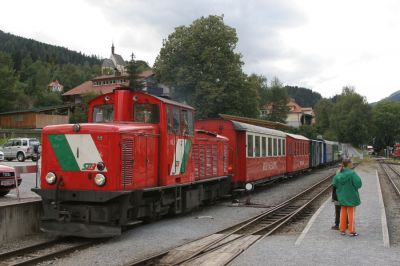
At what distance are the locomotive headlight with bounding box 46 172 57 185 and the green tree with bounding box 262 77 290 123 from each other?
91.5 m

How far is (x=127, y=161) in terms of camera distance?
941 cm

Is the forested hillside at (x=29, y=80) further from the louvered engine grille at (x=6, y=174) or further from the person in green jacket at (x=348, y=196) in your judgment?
the person in green jacket at (x=348, y=196)

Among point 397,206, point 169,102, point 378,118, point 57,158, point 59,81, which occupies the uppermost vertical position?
point 59,81

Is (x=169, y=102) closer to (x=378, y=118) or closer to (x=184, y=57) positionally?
(x=184, y=57)

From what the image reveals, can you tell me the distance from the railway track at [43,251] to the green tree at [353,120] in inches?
3715

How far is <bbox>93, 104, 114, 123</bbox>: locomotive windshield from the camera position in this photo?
10797 millimetres

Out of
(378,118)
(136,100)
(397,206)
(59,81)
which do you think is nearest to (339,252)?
(136,100)

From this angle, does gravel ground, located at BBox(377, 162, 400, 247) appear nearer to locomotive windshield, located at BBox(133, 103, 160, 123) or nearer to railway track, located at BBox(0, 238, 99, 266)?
locomotive windshield, located at BBox(133, 103, 160, 123)

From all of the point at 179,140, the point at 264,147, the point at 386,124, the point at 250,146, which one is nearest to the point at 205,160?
the point at 179,140

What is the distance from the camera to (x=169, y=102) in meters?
11.0

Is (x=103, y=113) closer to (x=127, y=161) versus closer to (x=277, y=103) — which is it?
(x=127, y=161)

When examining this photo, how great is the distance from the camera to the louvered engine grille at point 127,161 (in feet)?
30.4

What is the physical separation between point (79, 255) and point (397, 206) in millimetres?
12246

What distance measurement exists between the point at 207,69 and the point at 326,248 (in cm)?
4293
